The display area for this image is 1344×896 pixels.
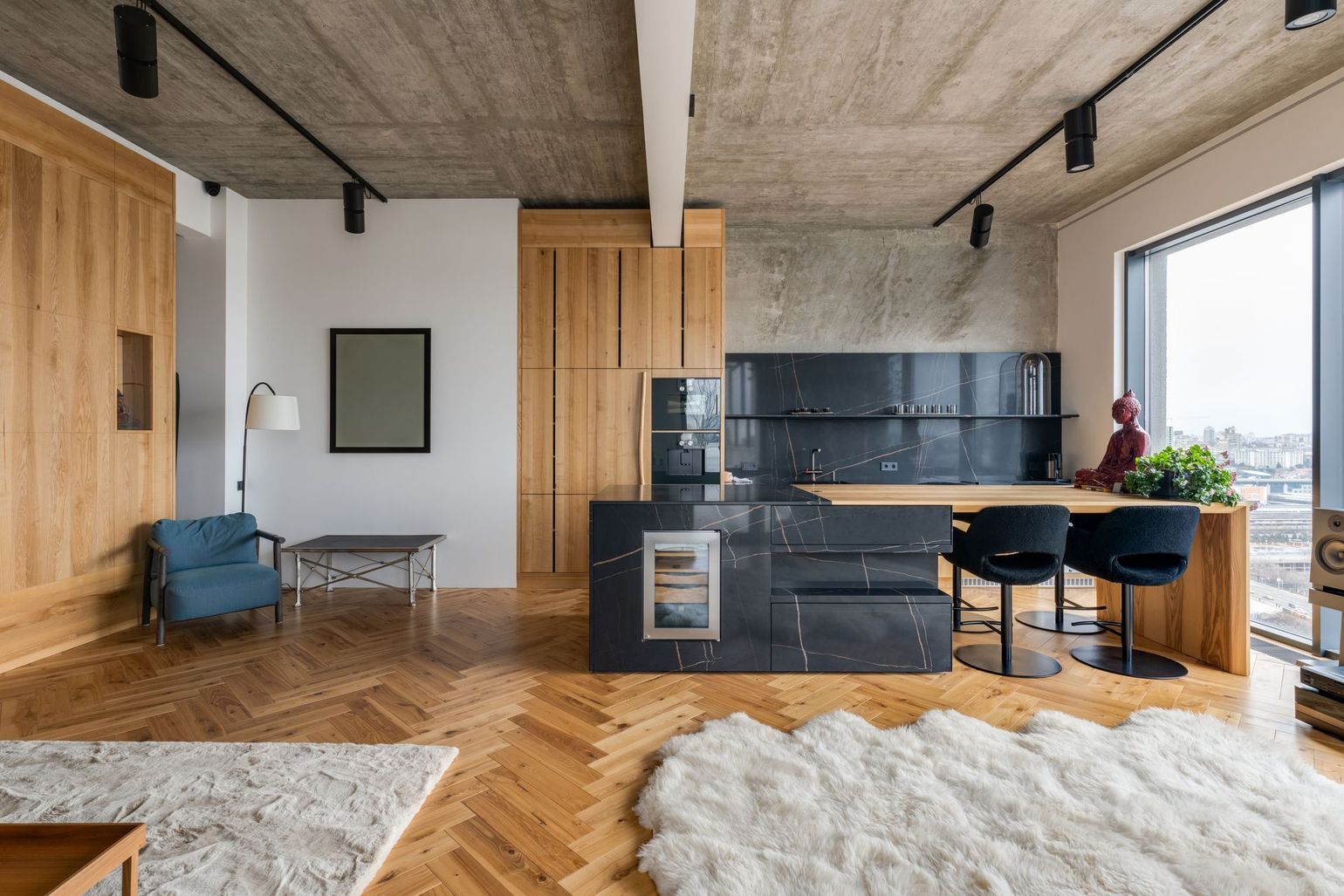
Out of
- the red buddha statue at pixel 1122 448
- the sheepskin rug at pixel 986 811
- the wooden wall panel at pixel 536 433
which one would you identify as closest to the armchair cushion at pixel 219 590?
the wooden wall panel at pixel 536 433

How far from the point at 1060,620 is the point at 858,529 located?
2027 millimetres

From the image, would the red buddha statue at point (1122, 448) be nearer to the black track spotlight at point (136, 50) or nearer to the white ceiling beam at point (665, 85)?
the white ceiling beam at point (665, 85)

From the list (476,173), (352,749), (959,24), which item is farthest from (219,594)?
(959,24)

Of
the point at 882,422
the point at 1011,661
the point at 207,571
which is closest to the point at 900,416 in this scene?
the point at 882,422

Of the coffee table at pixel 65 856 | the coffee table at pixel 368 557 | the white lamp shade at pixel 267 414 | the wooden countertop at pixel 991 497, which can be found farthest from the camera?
→ the coffee table at pixel 368 557

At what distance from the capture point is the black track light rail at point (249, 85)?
3027 millimetres

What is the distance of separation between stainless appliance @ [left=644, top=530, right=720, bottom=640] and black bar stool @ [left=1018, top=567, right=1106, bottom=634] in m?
2.37

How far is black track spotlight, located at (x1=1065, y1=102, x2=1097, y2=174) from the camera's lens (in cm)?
368

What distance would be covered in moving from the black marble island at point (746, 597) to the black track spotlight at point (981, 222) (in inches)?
121

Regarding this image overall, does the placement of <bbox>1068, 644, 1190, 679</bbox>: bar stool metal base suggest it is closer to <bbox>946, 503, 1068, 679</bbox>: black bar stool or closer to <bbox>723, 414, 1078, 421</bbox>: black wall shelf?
A: <bbox>946, 503, 1068, 679</bbox>: black bar stool

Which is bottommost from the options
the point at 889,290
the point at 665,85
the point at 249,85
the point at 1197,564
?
the point at 1197,564

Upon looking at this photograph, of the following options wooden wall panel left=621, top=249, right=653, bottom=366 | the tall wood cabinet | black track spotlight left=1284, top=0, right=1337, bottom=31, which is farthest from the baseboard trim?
black track spotlight left=1284, top=0, right=1337, bottom=31

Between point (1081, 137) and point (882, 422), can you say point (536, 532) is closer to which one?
point (882, 422)

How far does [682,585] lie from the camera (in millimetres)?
3395
